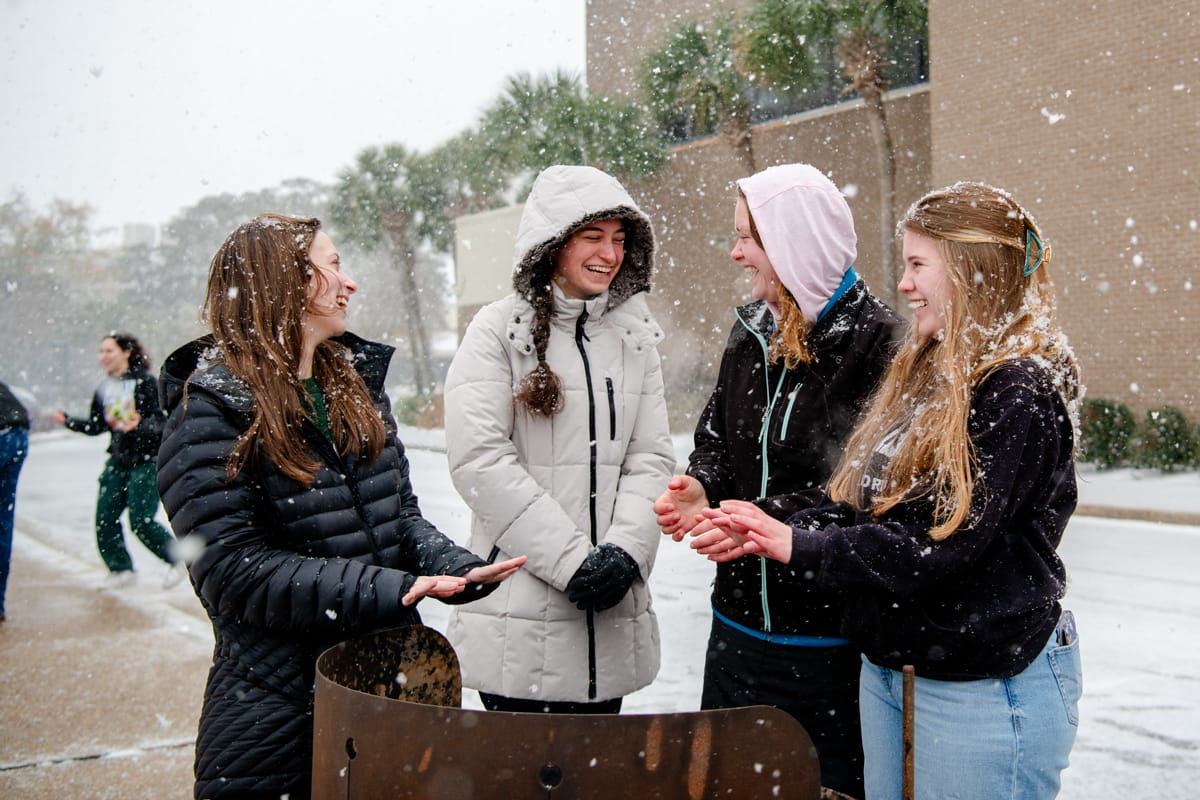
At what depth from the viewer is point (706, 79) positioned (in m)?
22.6

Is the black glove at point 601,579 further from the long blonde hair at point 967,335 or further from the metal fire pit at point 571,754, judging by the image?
the metal fire pit at point 571,754

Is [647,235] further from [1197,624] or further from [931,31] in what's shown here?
[931,31]

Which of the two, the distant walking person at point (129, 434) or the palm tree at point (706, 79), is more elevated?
the palm tree at point (706, 79)

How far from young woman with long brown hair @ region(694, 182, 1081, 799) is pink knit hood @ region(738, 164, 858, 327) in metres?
0.44

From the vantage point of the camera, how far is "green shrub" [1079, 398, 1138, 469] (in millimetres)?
14633

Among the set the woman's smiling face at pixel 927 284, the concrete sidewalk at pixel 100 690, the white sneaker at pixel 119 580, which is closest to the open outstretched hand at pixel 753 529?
the woman's smiling face at pixel 927 284

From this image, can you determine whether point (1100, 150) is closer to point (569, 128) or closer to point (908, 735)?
point (569, 128)

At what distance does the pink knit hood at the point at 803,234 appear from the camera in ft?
8.23

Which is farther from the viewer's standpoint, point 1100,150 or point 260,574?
point 1100,150

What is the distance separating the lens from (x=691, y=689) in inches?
196

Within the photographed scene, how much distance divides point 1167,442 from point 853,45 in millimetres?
8931

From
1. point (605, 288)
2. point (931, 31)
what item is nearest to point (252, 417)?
point (605, 288)

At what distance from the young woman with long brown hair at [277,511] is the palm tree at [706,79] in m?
20.9

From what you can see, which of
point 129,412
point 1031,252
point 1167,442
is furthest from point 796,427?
point 1167,442
